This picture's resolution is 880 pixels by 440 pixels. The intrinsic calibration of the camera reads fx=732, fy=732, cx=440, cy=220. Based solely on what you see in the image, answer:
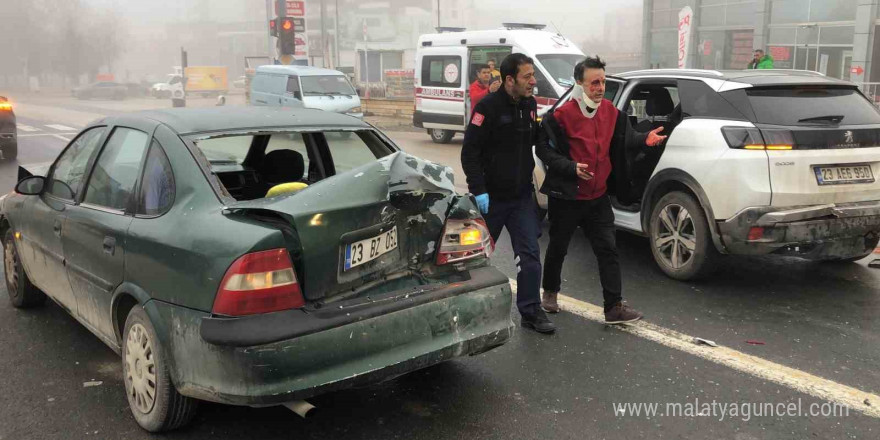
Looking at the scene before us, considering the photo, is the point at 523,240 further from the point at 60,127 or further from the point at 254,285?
the point at 60,127

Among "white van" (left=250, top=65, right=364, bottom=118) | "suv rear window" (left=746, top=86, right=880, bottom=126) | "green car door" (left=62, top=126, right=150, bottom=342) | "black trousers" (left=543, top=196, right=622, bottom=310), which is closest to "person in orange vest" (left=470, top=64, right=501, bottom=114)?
"white van" (left=250, top=65, right=364, bottom=118)

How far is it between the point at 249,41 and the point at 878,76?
96.8 m

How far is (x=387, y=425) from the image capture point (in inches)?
132

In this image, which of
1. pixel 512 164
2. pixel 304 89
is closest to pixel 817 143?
pixel 512 164

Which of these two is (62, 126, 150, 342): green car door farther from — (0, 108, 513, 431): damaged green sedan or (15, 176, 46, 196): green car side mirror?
(15, 176, 46, 196): green car side mirror

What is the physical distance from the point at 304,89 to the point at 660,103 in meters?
13.0

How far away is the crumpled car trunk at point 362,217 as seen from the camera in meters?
2.97

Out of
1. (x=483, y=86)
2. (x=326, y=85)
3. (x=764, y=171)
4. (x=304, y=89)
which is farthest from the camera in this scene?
(x=326, y=85)

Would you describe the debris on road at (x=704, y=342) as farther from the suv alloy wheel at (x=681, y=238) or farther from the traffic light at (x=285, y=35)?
the traffic light at (x=285, y=35)

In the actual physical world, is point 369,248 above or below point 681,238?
above

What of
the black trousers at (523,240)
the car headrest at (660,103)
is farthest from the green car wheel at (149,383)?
A: the car headrest at (660,103)

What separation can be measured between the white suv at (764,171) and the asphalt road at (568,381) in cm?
41

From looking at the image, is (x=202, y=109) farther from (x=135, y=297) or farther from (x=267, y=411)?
(x=267, y=411)

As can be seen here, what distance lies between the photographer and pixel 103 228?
3.57m
